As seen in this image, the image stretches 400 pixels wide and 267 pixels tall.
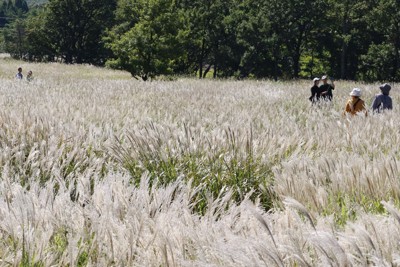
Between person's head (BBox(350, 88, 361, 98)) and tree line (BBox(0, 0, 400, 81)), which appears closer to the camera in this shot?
person's head (BBox(350, 88, 361, 98))

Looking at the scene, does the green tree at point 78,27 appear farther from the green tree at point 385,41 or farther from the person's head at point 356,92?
the person's head at point 356,92

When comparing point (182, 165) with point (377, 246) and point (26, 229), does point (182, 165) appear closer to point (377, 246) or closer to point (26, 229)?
point (26, 229)

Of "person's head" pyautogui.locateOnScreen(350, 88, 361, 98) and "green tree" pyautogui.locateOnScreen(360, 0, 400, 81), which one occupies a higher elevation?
"green tree" pyautogui.locateOnScreen(360, 0, 400, 81)

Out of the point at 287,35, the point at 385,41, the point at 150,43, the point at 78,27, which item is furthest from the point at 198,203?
the point at 78,27

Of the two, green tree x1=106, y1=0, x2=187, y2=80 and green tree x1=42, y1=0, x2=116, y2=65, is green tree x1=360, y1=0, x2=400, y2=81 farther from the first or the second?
green tree x1=42, y1=0, x2=116, y2=65

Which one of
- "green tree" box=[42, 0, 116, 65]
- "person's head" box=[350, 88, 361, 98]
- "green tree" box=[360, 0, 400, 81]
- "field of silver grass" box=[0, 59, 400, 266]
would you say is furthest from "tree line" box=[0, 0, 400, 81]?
"field of silver grass" box=[0, 59, 400, 266]

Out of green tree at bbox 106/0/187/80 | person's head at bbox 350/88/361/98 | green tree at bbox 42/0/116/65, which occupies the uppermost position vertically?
green tree at bbox 42/0/116/65

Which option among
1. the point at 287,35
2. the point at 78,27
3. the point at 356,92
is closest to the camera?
the point at 356,92

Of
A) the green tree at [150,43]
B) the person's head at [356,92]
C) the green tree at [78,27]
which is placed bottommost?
the person's head at [356,92]

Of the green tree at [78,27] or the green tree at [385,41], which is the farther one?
the green tree at [78,27]

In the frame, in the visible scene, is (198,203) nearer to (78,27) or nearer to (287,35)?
(287,35)

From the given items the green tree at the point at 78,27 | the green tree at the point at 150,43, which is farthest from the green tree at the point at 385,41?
the green tree at the point at 78,27

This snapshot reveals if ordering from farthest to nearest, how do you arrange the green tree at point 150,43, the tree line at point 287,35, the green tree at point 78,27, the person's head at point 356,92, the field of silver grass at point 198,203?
the green tree at point 78,27 → the tree line at point 287,35 → the green tree at point 150,43 → the person's head at point 356,92 → the field of silver grass at point 198,203

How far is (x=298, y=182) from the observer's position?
277 centimetres
